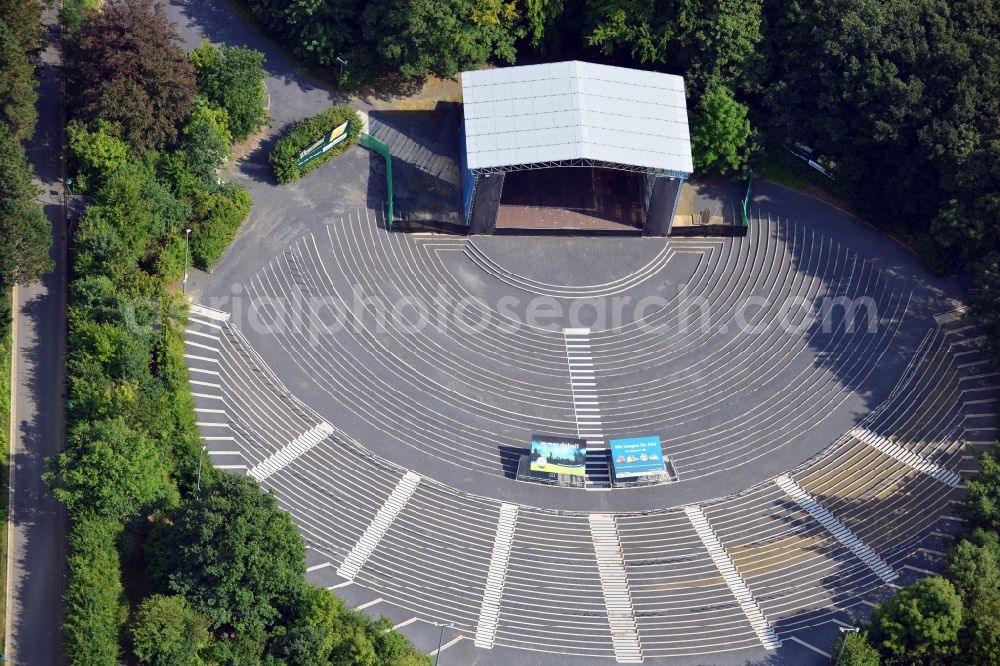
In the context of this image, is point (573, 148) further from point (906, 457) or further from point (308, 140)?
point (906, 457)

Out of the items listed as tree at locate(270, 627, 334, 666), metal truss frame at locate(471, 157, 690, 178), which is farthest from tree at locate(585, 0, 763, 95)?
tree at locate(270, 627, 334, 666)

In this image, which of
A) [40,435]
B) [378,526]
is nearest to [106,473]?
[40,435]

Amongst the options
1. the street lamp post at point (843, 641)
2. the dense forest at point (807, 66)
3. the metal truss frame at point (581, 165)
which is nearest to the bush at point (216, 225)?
the dense forest at point (807, 66)

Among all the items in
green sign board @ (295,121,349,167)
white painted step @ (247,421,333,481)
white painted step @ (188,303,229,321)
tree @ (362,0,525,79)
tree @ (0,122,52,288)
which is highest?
tree @ (362,0,525,79)

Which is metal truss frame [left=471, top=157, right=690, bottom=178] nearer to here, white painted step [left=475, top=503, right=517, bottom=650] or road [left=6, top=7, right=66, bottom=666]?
white painted step [left=475, top=503, right=517, bottom=650]

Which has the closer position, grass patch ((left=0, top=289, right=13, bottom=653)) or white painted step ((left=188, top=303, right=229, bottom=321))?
grass patch ((left=0, top=289, right=13, bottom=653))

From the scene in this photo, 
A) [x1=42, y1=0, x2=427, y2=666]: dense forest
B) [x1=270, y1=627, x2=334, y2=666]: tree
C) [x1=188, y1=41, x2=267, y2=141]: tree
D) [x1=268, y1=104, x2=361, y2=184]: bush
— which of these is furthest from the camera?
[x1=268, y1=104, x2=361, y2=184]: bush

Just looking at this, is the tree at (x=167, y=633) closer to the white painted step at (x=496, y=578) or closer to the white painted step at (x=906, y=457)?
the white painted step at (x=496, y=578)
